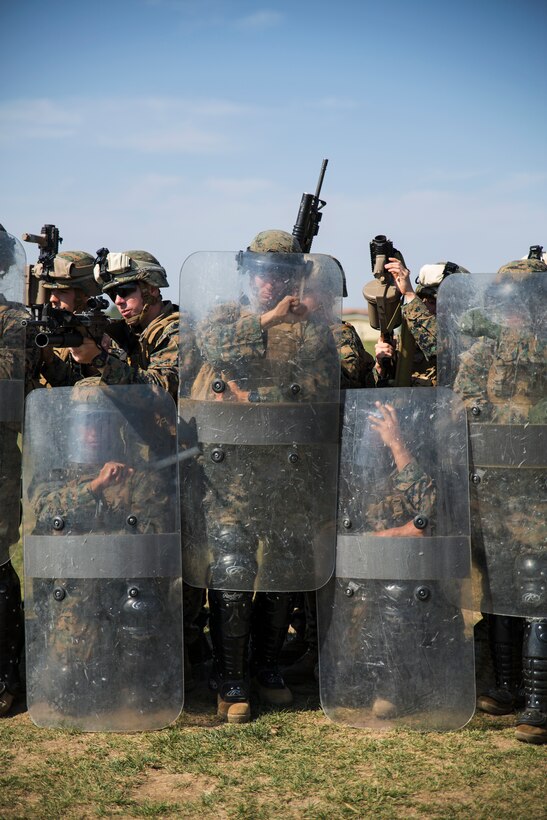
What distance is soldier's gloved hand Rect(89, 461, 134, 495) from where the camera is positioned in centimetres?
472

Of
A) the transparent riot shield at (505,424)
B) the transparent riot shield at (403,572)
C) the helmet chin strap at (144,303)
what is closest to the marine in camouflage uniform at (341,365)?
the transparent riot shield at (403,572)

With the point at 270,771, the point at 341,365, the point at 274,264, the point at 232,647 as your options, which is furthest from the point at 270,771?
the point at 274,264

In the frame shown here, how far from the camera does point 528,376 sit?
189 inches

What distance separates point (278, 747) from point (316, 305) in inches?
85.8

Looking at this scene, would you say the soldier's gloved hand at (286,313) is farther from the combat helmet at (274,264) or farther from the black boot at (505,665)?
the black boot at (505,665)

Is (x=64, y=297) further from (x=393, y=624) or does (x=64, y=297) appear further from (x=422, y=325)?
(x=393, y=624)

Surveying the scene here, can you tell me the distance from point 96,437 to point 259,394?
2.71 feet

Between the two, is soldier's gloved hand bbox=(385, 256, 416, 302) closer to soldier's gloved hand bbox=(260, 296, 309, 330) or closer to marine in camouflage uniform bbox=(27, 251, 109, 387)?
soldier's gloved hand bbox=(260, 296, 309, 330)

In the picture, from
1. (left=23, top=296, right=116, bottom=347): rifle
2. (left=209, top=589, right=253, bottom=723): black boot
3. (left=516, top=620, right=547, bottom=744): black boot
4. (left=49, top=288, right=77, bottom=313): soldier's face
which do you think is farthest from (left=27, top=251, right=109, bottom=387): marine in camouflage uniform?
(left=516, top=620, right=547, bottom=744): black boot

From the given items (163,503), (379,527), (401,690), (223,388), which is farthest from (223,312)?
(401,690)

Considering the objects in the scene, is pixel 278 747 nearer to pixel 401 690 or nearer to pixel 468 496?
pixel 401 690

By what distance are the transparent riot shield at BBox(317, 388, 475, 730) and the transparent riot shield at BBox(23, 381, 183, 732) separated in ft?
2.94

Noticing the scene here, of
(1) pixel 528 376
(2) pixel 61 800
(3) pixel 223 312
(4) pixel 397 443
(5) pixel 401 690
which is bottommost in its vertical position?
(2) pixel 61 800

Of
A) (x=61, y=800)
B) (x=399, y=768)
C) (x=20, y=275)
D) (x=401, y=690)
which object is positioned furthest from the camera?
(x=20, y=275)
